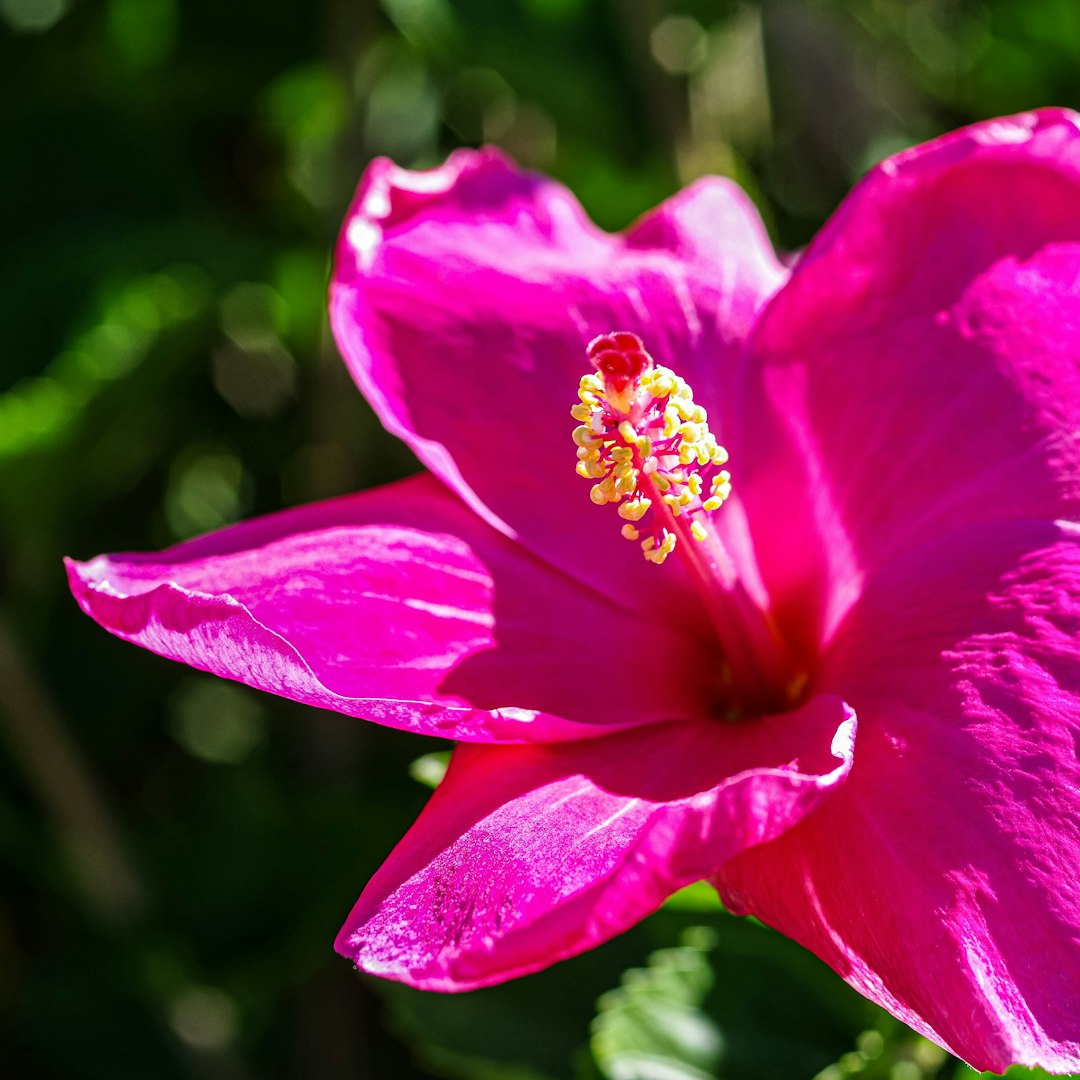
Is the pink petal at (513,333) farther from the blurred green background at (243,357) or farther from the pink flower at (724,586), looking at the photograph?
the blurred green background at (243,357)

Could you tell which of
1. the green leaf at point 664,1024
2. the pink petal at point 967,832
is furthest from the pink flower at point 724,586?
the green leaf at point 664,1024

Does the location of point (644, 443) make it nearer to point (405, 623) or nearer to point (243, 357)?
point (405, 623)

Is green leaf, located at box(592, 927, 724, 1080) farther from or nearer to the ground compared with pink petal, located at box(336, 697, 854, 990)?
nearer to the ground

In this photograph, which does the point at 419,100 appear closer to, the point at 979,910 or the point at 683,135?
the point at 683,135

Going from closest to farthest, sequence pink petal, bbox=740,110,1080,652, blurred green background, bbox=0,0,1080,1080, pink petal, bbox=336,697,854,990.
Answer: pink petal, bbox=336,697,854,990
pink petal, bbox=740,110,1080,652
blurred green background, bbox=0,0,1080,1080

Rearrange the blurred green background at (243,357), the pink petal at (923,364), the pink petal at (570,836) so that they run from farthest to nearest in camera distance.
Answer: the blurred green background at (243,357), the pink petal at (923,364), the pink petal at (570,836)

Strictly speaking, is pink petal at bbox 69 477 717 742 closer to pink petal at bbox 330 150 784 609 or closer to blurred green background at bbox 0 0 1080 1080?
pink petal at bbox 330 150 784 609

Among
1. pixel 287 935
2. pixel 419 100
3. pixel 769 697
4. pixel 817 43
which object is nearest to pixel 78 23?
pixel 419 100

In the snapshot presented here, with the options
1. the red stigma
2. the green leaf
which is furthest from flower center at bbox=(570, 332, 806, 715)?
the green leaf

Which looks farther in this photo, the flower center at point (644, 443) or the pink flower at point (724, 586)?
the flower center at point (644, 443)
